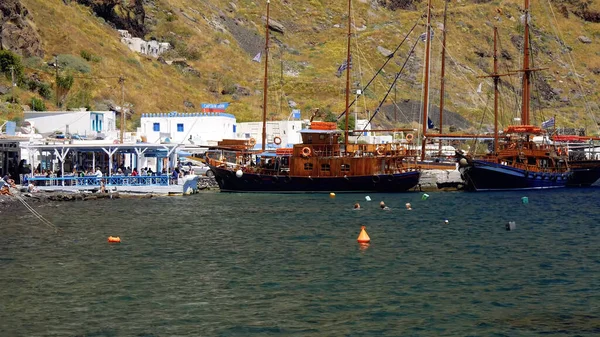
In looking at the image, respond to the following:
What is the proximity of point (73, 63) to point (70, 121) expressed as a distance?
25.4 metres

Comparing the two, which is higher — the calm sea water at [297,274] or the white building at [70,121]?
the white building at [70,121]

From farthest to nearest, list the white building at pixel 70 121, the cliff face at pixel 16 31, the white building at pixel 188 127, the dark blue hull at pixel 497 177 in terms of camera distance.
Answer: the cliff face at pixel 16 31 < the white building at pixel 188 127 < the white building at pixel 70 121 < the dark blue hull at pixel 497 177

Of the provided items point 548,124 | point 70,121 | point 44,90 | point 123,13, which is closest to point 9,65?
point 44,90

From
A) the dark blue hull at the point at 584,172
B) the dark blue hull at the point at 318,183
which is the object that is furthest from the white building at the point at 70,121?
the dark blue hull at the point at 584,172

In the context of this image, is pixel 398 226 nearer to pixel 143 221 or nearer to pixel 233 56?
pixel 143 221

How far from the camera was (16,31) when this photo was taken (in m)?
98.4

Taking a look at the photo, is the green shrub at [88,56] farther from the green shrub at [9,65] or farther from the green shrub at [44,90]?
the green shrub at [9,65]

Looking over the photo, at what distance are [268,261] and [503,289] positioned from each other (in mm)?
9328

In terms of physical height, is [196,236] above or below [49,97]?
below

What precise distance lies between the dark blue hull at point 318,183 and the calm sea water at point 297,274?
18.4 m

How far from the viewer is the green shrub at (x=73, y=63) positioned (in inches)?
3942

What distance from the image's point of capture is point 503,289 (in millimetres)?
26453

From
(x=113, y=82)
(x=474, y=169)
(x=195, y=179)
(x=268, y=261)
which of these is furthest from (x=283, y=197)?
(x=113, y=82)

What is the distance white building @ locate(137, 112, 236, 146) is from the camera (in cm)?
8494
